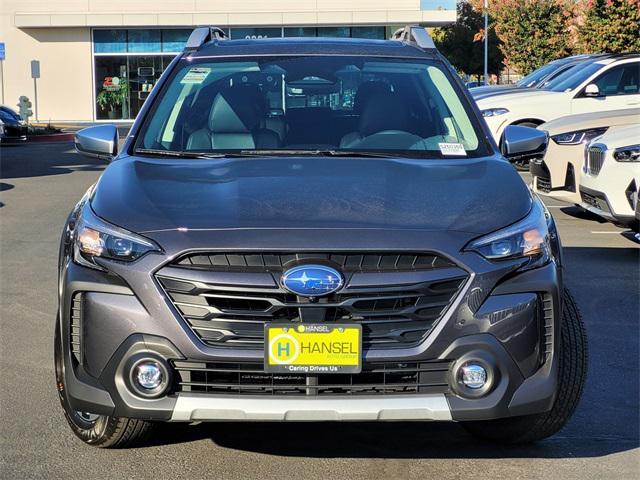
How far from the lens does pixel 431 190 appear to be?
4.04 meters

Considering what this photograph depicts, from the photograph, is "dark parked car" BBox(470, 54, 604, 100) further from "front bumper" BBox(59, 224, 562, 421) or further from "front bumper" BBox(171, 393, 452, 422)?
"front bumper" BBox(171, 393, 452, 422)

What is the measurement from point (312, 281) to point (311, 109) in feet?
5.70

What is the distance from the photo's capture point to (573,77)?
16.9m

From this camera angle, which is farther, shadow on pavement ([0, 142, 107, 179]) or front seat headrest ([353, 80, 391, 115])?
shadow on pavement ([0, 142, 107, 179])

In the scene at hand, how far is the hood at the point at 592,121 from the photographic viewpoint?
11.2 m

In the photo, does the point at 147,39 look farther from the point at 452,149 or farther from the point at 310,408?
the point at 310,408

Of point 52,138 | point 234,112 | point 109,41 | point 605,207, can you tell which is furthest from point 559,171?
point 109,41

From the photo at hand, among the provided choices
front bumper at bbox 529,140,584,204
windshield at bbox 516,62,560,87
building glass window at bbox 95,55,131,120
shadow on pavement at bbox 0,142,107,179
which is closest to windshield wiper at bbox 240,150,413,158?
front bumper at bbox 529,140,584,204

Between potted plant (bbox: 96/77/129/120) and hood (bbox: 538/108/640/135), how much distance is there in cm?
3306

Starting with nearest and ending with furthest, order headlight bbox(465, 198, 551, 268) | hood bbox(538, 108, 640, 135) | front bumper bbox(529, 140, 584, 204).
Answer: headlight bbox(465, 198, 551, 268)
front bumper bbox(529, 140, 584, 204)
hood bbox(538, 108, 640, 135)

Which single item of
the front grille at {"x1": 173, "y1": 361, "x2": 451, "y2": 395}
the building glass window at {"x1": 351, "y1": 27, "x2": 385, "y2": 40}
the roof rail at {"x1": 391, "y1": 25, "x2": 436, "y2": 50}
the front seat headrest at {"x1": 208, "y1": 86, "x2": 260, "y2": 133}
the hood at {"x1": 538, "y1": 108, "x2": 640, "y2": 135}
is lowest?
the front grille at {"x1": 173, "y1": 361, "x2": 451, "y2": 395}

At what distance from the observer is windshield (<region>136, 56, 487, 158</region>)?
4816mm

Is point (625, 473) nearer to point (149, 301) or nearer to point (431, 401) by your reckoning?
point (431, 401)

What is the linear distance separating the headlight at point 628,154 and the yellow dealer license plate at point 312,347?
6.10 metres
